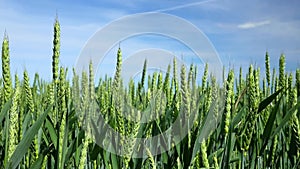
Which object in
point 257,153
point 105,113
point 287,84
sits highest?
point 287,84

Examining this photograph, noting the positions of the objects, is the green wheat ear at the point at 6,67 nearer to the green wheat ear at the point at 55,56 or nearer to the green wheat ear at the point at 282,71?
the green wheat ear at the point at 55,56

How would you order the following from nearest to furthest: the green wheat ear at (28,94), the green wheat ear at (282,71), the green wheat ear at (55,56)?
the green wheat ear at (55,56), the green wheat ear at (28,94), the green wheat ear at (282,71)

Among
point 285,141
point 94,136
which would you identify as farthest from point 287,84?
point 94,136

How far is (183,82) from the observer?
90 centimetres

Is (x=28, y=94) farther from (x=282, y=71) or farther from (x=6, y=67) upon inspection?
(x=282, y=71)

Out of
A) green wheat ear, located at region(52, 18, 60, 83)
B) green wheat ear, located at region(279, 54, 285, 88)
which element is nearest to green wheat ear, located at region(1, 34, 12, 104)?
green wheat ear, located at region(52, 18, 60, 83)

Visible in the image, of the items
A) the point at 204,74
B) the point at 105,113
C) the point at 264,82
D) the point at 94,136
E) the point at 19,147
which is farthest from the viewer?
the point at 264,82

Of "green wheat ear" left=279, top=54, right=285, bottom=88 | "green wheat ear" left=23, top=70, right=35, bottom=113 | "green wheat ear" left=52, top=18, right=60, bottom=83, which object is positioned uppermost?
"green wheat ear" left=279, top=54, right=285, bottom=88

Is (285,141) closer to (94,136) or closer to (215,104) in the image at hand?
(215,104)

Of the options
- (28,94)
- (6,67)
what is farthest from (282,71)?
(6,67)

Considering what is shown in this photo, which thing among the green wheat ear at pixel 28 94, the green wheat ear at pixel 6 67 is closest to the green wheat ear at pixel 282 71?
the green wheat ear at pixel 28 94

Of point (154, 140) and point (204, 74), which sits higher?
point (204, 74)

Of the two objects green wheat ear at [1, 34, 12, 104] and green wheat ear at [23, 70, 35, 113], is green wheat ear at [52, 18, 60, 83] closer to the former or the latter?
green wheat ear at [1, 34, 12, 104]

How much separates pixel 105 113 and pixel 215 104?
54 cm
